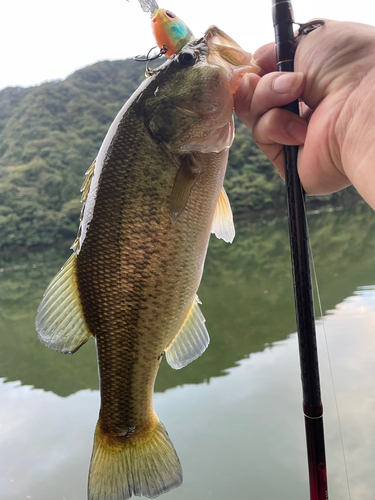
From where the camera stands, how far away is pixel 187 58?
1170 millimetres

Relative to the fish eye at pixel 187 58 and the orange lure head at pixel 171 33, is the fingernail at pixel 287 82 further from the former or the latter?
the orange lure head at pixel 171 33

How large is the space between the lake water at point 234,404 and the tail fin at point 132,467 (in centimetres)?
218

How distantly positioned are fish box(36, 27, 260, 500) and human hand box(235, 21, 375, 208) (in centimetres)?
12

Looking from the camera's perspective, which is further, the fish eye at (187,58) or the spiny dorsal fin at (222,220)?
the spiny dorsal fin at (222,220)

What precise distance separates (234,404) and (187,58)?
226 inches

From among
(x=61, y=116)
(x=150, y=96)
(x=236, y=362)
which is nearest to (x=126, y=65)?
(x=61, y=116)

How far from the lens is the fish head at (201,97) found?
3.76 feet

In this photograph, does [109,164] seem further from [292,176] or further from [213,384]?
[213,384]

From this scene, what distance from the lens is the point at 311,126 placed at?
113 cm

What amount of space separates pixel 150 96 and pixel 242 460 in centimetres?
487

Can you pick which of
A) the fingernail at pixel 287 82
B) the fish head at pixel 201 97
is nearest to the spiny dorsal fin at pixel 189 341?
the fish head at pixel 201 97

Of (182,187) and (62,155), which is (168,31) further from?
(62,155)

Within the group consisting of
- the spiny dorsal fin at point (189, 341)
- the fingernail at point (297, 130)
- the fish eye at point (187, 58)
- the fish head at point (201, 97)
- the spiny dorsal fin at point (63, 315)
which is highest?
the fish eye at point (187, 58)

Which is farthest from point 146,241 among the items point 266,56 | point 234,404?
point 234,404
